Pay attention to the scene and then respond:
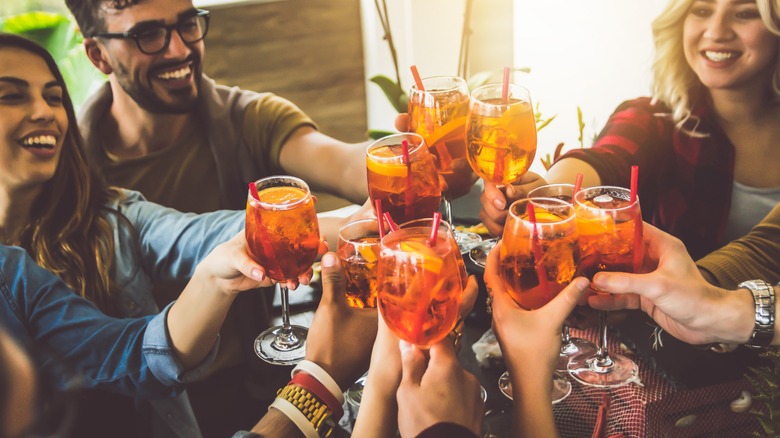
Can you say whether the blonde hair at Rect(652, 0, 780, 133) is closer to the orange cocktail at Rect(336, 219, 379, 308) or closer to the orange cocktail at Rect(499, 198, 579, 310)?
the orange cocktail at Rect(499, 198, 579, 310)

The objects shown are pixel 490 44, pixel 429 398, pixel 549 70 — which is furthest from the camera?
pixel 490 44

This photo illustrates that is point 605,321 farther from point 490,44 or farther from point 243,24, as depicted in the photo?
point 243,24

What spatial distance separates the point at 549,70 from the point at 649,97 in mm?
710

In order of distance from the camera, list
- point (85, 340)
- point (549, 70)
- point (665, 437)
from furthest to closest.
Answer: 1. point (549, 70)
2. point (85, 340)
3. point (665, 437)

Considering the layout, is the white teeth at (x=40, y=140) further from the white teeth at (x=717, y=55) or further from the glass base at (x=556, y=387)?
the white teeth at (x=717, y=55)

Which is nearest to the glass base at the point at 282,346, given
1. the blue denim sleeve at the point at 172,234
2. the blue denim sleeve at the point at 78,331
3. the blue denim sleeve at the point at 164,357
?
the blue denim sleeve at the point at 164,357

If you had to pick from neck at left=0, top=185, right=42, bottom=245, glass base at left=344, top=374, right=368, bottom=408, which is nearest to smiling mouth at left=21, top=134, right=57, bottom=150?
neck at left=0, top=185, right=42, bottom=245

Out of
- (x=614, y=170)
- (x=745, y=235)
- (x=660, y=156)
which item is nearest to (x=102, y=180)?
(x=614, y=170)

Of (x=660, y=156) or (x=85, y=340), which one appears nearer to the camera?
(x=85, y=340)

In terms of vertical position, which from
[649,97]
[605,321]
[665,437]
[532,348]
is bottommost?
[665,437]

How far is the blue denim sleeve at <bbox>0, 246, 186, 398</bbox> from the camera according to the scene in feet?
5.48

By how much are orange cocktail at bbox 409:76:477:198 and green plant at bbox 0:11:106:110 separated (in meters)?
1.99

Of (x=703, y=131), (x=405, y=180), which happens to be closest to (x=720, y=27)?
(x=703, y=131)

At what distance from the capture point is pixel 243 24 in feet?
12.3
